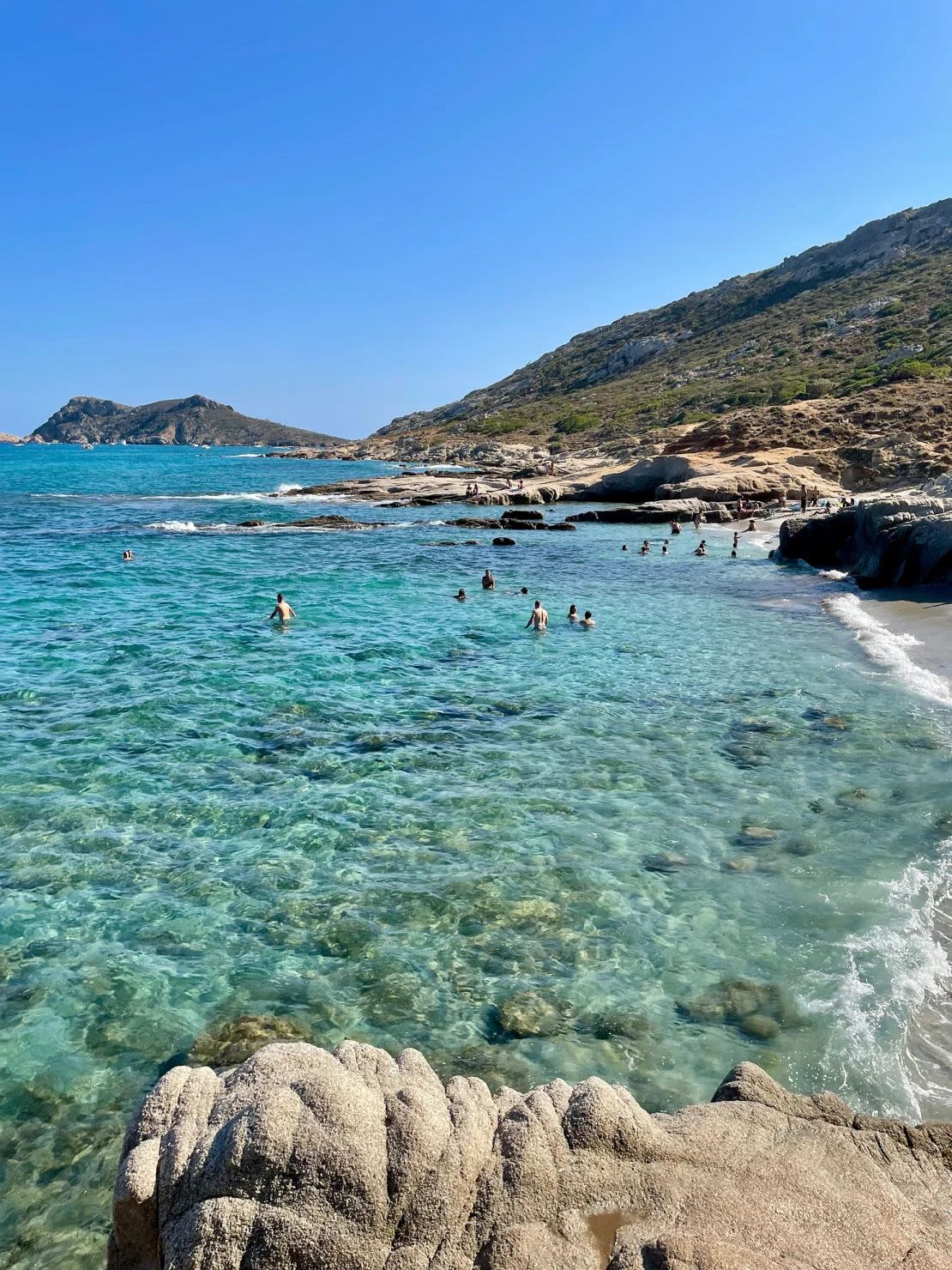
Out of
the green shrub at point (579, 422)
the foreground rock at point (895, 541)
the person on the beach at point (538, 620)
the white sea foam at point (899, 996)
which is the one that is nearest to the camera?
the white sea foam at point (899, 996)

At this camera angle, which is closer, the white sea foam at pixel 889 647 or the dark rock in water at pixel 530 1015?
the dark rock in water at pixel 530 1015

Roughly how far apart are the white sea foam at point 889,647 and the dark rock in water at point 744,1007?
31.9 ft

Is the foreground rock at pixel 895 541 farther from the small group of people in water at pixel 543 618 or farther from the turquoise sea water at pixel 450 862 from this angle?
the small group of people in water at pixel 543 618

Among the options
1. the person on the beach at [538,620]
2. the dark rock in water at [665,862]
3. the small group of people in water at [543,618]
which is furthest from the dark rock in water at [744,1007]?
the person on the beach at [538,620]

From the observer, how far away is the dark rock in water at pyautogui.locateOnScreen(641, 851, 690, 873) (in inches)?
367

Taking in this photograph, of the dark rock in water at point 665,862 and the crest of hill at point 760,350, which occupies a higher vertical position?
the crest of hill at point 760,350

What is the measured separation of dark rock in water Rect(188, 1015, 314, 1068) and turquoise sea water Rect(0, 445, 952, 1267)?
6.0 inches

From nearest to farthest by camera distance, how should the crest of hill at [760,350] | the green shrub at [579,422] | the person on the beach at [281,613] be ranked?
1. the person on the beach at [281,613]
2. the crest of hill at [760,350]
3. the green shrub at [579,422]

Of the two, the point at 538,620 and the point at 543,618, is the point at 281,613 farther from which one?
the point at 543,618

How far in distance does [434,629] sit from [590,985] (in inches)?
611

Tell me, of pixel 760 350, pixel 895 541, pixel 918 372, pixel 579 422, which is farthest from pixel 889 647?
pixel 760 350

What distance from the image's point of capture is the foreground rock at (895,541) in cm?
2669

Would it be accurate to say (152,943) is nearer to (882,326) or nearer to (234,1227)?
(234,1227)

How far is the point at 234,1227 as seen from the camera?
10.5ft
